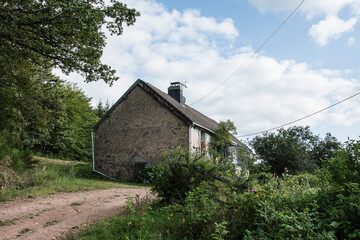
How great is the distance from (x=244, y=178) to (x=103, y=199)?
5076 millimetres

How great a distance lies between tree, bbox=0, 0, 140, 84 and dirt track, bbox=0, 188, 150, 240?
4500 millimetres

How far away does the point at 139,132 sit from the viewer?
59.3ft

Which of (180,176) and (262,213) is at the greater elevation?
(180,176)

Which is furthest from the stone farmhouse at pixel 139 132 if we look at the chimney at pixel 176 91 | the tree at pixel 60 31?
the tree at pixel 60 31

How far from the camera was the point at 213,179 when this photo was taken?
5.97 metres

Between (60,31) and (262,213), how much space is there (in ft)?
26.8

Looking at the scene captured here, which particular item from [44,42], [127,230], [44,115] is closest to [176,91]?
[44,115]

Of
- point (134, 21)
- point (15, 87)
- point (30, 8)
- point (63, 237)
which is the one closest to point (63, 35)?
point (30, 8)

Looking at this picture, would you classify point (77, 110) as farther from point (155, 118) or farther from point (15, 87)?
point (15, 87)

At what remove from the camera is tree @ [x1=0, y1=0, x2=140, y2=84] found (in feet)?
25.0

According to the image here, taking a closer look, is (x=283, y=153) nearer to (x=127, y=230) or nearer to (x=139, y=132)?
(x=139, y=132)

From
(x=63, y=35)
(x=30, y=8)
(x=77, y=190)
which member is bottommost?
(x=77, y=190)

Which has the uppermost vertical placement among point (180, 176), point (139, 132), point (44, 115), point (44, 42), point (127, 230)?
point (44, 42)

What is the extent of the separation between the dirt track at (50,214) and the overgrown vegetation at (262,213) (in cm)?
81
